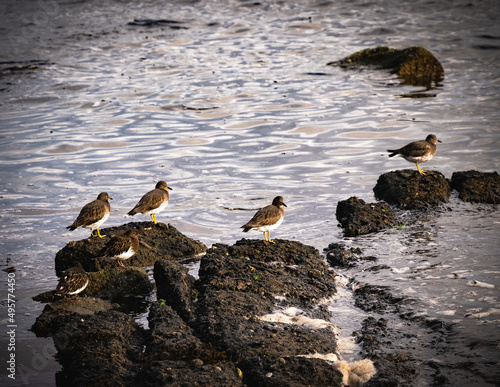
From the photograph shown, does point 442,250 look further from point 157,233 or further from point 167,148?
point 167,148

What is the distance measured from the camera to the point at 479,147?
1983cm

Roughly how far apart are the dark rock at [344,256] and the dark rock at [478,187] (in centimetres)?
431

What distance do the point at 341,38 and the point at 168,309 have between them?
122 ft

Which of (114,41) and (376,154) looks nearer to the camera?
(376,154)

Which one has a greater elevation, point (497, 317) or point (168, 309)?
point (168, 309)

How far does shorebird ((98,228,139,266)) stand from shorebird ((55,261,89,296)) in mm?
1334

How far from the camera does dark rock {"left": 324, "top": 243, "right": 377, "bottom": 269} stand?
1127 centimetres

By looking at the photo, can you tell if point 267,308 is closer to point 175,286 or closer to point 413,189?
point 175,286

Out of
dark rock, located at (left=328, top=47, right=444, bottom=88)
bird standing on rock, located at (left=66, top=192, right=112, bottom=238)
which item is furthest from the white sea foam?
dark rock, located at (left=328, top=47, right=444, bottom=88)

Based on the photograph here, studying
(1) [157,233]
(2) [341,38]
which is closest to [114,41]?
(2) [341,38]

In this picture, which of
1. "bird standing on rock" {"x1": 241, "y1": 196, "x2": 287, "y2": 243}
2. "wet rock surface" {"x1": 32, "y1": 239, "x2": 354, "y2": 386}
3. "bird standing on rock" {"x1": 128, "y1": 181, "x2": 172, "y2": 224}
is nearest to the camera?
"wet rock surface" {"x1": 32, "y1": 239, "x2": 354, "y2": 386}

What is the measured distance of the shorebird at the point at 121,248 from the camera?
35.8 feet

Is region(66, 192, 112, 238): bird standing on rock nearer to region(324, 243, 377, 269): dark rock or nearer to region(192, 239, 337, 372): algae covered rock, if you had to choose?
region(192, 239, 337, 372): algae covered rock

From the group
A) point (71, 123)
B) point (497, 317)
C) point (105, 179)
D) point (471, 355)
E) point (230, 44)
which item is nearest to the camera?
point (471, 355)
